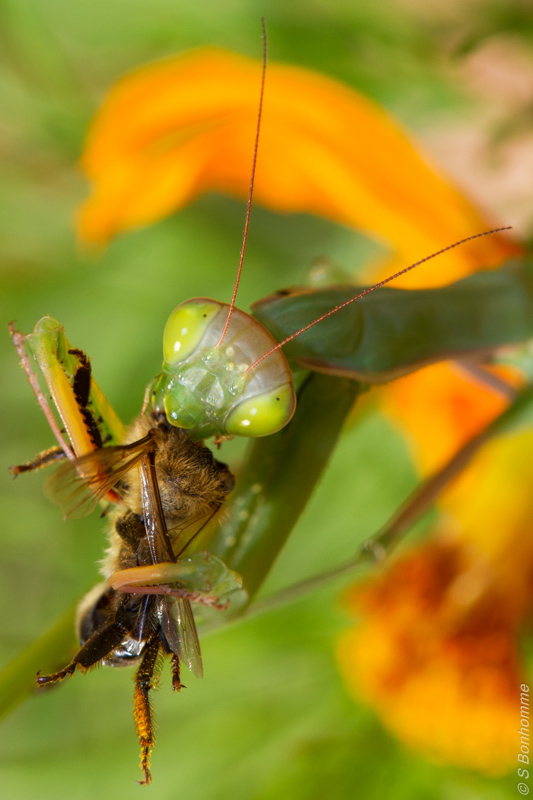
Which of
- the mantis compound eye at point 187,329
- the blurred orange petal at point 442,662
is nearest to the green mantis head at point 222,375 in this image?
the mantis compound eye at point 187,329

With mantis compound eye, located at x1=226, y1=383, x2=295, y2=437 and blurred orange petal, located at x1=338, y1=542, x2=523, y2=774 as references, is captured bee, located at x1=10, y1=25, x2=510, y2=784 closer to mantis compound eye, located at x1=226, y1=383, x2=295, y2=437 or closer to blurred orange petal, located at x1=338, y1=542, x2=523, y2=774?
mantis compound eye, located at x1=226, y1=383, x2=295, y2=437

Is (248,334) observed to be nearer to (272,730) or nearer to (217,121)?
(217,121)

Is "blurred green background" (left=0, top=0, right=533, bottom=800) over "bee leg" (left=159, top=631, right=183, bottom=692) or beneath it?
over

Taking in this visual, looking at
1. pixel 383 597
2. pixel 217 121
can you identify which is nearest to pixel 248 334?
pixel 217 121

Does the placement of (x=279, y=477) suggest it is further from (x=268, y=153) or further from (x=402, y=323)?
(x=268, y=153)

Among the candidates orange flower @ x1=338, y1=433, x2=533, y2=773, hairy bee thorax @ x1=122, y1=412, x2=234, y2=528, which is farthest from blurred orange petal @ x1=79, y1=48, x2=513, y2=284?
hairy bee thorax @ x1=122, y1=412, x2=234, y2=528
